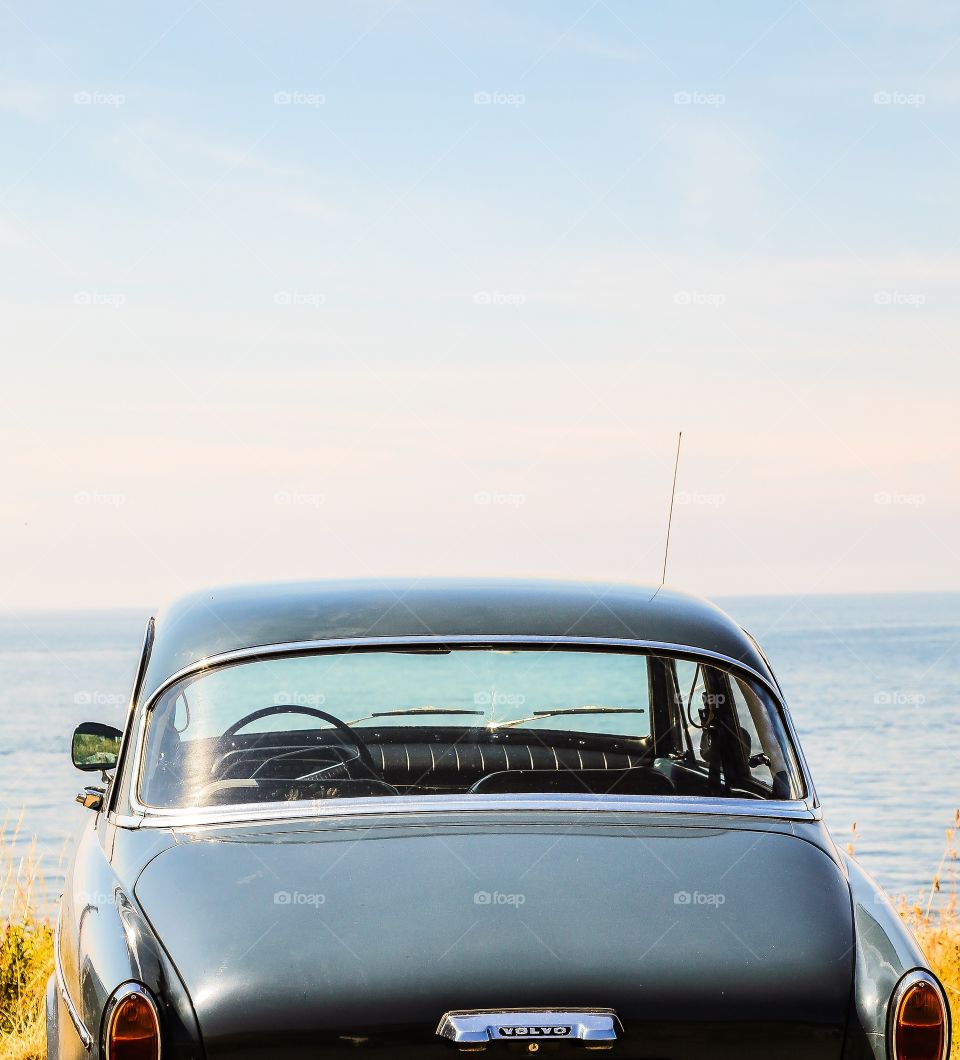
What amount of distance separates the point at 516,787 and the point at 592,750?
153cm

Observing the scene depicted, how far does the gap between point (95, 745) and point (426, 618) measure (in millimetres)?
1214

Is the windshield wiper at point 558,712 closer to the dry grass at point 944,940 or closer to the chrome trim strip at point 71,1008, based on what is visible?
the dry grass at point 944,940

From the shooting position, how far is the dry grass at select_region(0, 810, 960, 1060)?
5.40 m

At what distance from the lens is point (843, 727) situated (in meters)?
49.7

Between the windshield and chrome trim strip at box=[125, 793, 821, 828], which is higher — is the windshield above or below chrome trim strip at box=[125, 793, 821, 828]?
above

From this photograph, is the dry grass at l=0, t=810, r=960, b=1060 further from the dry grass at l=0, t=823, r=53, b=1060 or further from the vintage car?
the vintage car

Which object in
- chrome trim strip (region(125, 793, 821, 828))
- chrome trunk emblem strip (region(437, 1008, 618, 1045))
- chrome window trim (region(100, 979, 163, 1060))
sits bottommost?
chrome trunk emblem strip (region(437, 1008, 618, 1045))

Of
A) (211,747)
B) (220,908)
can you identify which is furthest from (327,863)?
(211,747)

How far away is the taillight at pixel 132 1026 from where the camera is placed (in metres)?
2.54

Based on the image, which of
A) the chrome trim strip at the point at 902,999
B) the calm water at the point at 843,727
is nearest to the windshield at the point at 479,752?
the chrome trim strip at the point at 902,999

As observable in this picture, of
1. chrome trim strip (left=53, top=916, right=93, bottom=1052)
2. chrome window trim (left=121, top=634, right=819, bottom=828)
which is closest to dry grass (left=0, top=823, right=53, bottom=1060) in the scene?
chrome trim strip (left=53, top=916, right=93, bottom=1052)

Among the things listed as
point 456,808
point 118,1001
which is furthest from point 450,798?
point 118,1001

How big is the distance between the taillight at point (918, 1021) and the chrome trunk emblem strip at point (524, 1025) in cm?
64

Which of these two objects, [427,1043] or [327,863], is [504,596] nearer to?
[327,863]
